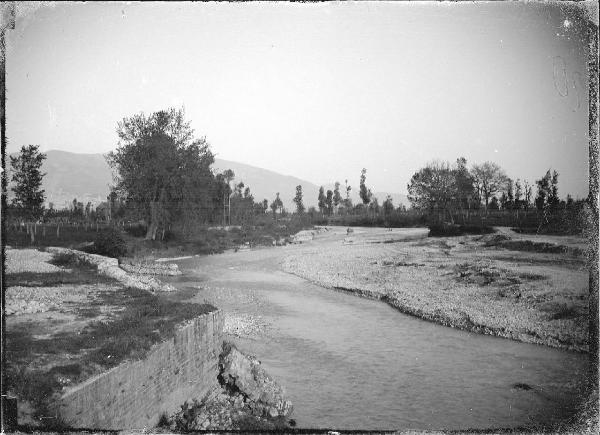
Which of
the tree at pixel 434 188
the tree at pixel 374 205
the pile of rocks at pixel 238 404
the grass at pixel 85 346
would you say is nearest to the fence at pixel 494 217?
the tree at pixel 434 188

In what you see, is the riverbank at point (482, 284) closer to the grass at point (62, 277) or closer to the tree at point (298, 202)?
the grass at point (62, 277)

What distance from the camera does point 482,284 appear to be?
22328 mm

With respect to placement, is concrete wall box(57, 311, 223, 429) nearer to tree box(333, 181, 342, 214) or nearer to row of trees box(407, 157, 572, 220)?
row of trees box(407, 157, 572, 220)

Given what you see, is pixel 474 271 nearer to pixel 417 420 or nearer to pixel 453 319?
pixel 453 319

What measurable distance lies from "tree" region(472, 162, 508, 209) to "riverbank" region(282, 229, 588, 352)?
1757 cm

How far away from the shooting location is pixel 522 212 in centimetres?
3925

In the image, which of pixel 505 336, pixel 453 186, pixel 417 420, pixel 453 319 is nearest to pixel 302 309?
pixel 453 319

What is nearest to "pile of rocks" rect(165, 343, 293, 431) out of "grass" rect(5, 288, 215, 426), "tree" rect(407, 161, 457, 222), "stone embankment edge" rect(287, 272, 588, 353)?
"grass" rect(5, 288, 215, 426)

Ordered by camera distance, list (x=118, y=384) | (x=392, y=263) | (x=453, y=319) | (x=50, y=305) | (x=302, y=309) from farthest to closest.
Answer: (x=392, y=263), (x=302, y=309), (x=453, y=319), (x=50, y=305), (x=118, y=384)

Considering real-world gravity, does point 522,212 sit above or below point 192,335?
above

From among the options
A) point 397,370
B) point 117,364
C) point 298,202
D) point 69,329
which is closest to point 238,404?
point 117,364

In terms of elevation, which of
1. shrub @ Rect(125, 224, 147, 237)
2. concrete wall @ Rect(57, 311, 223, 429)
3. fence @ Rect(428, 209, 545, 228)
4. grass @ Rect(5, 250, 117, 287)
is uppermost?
fence @ Rect(428, 209, 545, 228)

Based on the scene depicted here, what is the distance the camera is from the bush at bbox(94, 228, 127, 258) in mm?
27469

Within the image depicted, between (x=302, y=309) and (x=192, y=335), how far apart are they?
34.7 feet
